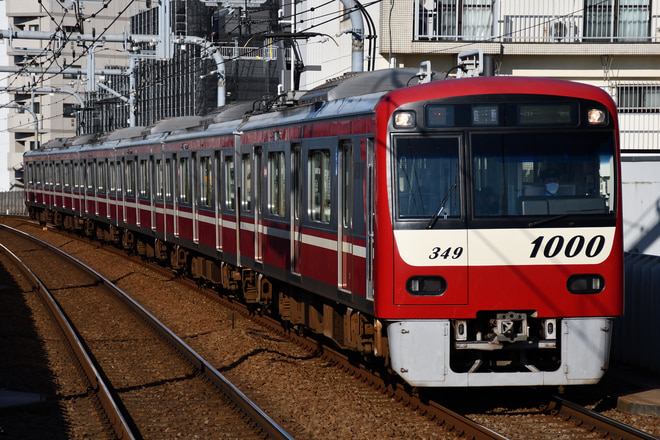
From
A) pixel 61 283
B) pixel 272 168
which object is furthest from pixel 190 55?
pixel 272 168

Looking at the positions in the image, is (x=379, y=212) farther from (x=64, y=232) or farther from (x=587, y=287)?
(x=64, y=232)

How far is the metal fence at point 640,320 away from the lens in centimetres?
997

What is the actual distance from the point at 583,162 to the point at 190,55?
57867 millimetres

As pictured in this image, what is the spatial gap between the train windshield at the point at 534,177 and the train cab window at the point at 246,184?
18.8ft

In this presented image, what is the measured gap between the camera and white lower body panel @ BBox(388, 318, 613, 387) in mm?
7949

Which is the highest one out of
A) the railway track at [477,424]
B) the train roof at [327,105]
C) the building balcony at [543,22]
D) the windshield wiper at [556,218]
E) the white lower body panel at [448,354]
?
the building balcony at [543,22]

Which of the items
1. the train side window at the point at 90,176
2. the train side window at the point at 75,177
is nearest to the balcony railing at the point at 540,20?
the train side window at the point at 90,176

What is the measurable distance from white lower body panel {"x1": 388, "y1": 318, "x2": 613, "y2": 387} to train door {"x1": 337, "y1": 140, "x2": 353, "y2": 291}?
133cm

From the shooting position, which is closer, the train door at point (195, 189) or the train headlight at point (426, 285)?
the train headlight at point (426, 285)

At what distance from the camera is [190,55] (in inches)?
2518

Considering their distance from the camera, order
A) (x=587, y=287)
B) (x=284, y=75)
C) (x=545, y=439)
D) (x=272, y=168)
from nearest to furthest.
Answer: (x=545, y=439), (x=587, y=287), (x=272, y=168), (x=284, y=75)

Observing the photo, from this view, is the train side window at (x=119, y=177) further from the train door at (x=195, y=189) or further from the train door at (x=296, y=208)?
the train door at (x=296, y=208)

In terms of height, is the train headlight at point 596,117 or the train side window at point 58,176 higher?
the train headlight at point 596,117

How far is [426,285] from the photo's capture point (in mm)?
7980
